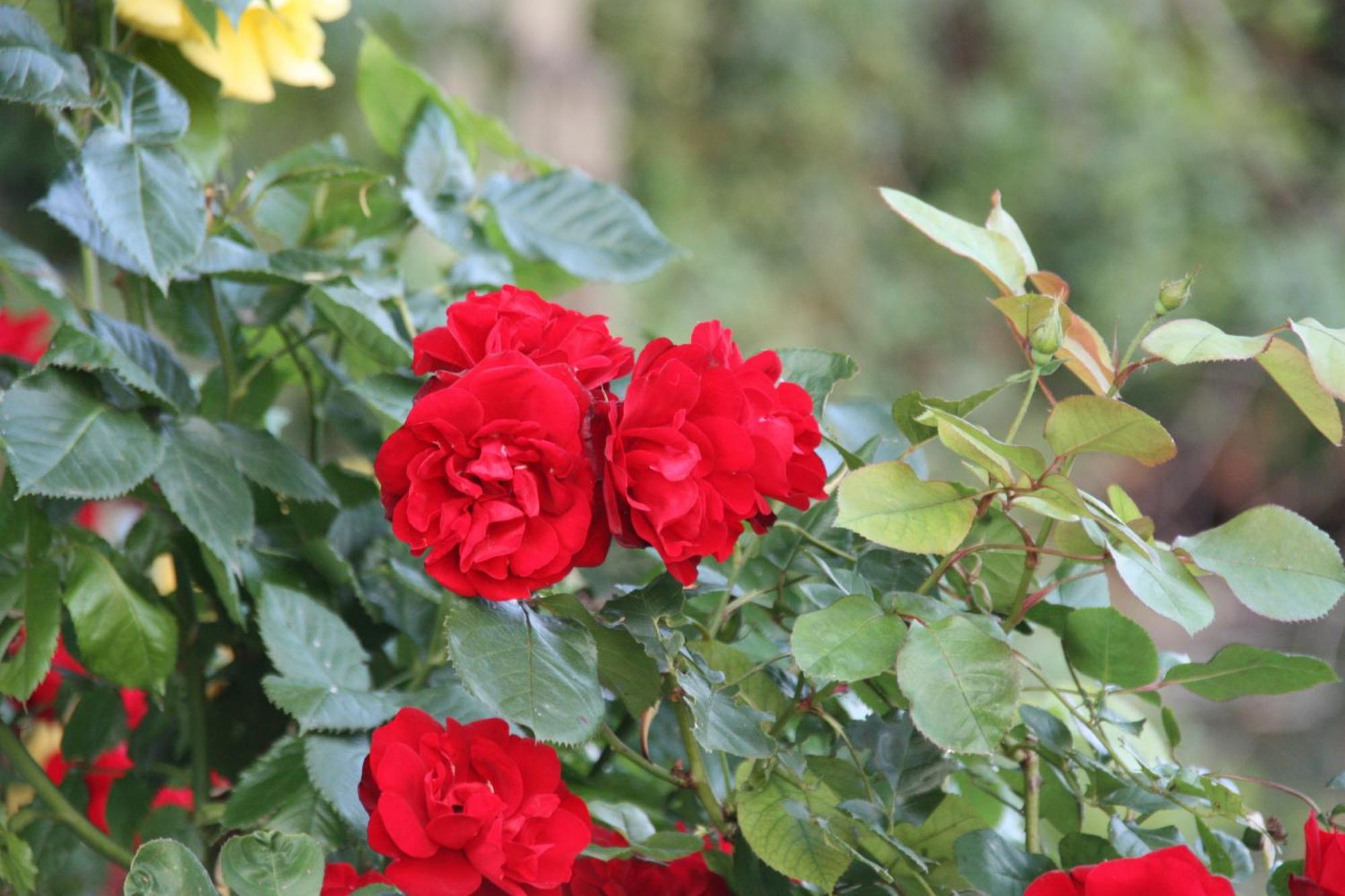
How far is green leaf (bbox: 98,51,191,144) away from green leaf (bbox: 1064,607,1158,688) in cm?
32

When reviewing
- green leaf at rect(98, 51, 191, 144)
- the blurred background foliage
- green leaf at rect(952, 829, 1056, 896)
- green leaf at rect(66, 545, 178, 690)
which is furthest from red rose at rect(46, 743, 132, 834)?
the blurred background foliage

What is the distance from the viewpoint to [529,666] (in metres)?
0.28

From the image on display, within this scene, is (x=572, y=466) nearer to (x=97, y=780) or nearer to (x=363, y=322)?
(x=363, y=322)

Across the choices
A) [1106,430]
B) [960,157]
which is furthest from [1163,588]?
[960,157]

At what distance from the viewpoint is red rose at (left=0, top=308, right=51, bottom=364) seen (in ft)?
2.30

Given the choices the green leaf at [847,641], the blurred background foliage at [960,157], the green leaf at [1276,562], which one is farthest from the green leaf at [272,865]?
the blurred background foliage at [960,157]

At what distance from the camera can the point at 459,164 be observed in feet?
1.65

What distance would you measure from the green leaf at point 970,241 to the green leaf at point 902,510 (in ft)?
0.19

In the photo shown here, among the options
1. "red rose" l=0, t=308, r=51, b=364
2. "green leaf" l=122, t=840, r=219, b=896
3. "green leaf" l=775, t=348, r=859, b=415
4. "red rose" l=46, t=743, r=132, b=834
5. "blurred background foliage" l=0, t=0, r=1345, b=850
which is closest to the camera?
"green leaf" l=122, t=840, r=219, b=896

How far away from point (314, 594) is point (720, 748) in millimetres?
193

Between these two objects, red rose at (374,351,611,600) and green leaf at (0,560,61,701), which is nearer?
red rose at (374,351,611,600)

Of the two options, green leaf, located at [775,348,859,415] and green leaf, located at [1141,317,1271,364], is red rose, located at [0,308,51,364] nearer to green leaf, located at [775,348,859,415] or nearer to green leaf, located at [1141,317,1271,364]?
green leaf, located at [775,348,859,415]

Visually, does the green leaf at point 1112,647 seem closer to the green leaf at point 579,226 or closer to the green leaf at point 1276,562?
the green leaf at point 1276,562

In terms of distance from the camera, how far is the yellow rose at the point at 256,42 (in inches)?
17.4
